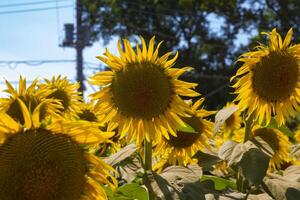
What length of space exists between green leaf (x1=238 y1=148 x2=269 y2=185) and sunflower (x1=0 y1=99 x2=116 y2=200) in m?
0.47

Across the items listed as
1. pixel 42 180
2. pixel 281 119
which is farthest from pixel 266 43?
pixel 42 180

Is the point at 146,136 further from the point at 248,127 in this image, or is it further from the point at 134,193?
the point at 248,127

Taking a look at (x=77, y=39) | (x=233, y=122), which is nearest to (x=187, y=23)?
(x=77, y=39)

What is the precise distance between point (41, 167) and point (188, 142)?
2.96 ft

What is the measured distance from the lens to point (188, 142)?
2.01 m

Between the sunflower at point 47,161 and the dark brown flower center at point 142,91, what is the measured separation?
0.46m

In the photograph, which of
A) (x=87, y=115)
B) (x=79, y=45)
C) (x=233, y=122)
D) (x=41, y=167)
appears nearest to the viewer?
(x=41, y=167)

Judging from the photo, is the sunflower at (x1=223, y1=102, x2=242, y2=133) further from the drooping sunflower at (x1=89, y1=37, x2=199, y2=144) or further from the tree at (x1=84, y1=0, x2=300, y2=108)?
the tree at (x1=84, y1=0, x2=300, y2=108)

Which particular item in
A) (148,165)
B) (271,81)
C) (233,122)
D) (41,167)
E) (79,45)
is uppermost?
(271,81)

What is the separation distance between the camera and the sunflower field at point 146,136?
121cm

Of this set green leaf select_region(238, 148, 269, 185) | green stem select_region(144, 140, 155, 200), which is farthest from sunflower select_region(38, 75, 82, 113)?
green leaf select_region(238, 148, 269, 185)

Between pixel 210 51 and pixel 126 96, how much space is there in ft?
74.5

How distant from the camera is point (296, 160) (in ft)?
8.22

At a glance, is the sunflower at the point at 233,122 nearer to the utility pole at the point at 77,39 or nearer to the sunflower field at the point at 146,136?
the sunflower field at the point at 146,136
